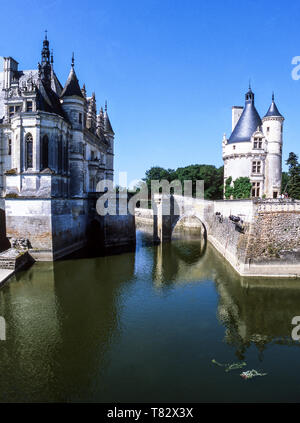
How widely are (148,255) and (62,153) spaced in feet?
37.6

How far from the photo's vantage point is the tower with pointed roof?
3328cm

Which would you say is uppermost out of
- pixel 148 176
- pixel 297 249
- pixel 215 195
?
pixel 148 176

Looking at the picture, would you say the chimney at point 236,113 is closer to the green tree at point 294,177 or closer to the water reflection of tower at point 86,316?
the green tree at point 294,177

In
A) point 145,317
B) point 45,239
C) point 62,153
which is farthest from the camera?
point 62,153

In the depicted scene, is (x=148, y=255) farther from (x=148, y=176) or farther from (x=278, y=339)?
(x=148, y=176)

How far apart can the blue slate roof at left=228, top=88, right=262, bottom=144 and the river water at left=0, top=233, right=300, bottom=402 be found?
19012mm

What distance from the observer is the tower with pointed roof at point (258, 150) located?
33.3 metres

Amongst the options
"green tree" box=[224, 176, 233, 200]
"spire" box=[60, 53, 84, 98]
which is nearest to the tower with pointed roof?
"green tree" box=[224, 176, 233, 200]

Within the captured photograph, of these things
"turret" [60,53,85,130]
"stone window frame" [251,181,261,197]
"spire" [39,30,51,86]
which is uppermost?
"spire" [39,30,51,86]

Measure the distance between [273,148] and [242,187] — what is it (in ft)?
17.8

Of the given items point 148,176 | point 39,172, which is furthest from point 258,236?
point 148,176

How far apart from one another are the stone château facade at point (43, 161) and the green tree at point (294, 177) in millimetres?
Answer: 24486

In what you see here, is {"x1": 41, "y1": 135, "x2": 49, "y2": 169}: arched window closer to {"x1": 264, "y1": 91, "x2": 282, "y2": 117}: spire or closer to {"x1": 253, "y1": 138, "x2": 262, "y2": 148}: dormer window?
{"x1": 253, "y1": 138, "x2": 262, "y2": 148}: dormer window

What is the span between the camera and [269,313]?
14.8 metres
